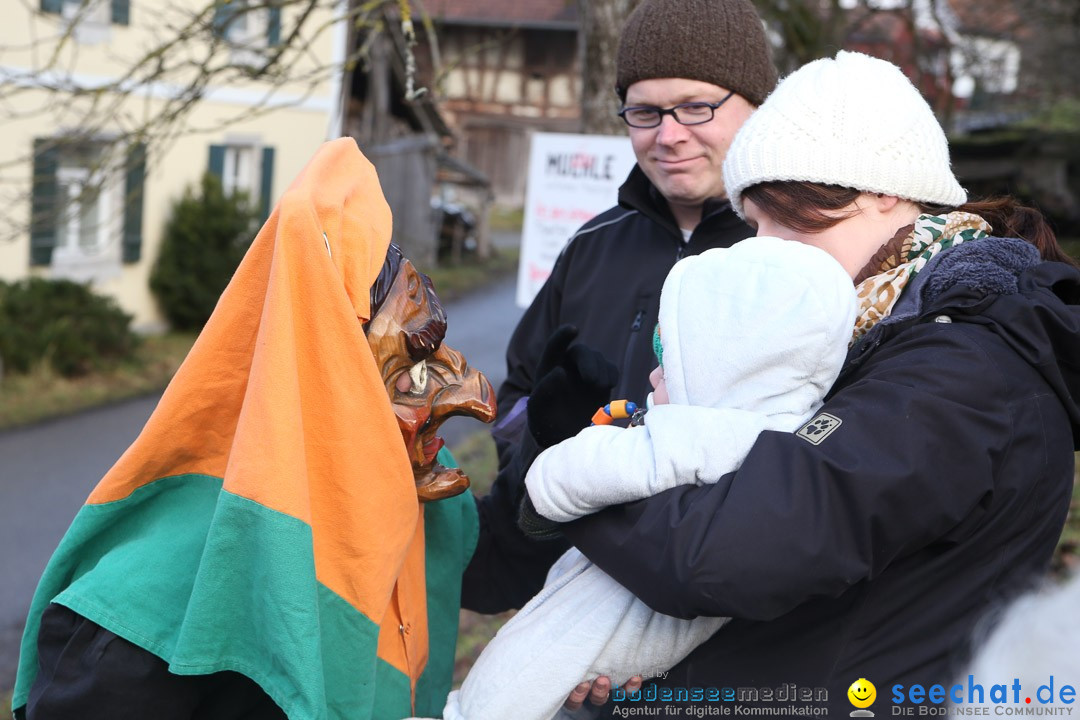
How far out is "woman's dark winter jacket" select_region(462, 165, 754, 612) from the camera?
7.91ft

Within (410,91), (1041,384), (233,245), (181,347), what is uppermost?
(410,91)

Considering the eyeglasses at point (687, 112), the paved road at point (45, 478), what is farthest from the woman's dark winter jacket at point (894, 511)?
the paved road at point (45, 478)

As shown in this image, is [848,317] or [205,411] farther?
[205,411]

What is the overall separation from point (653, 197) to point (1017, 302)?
4.19ft

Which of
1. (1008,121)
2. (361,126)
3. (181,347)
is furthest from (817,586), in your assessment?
(361,126)

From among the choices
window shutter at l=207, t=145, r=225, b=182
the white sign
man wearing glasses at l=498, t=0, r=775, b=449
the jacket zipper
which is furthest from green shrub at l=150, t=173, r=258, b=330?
the jacket zipper

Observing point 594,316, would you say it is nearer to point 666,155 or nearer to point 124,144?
point 666,155

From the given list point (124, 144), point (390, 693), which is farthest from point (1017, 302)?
point (124, 144)

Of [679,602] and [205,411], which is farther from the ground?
[205,411]

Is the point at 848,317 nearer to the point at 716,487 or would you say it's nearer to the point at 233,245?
the point at 716,487

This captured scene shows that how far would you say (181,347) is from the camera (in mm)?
13312

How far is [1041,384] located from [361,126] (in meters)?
19.1

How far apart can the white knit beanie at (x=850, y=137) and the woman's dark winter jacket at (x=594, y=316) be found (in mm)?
690

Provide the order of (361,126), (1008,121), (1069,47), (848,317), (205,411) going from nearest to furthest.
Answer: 1. (848,317)
2. (205,411)
3. (1069,47)
4. (1008,121)
5. (361,126)
